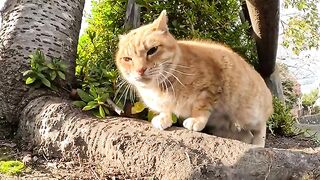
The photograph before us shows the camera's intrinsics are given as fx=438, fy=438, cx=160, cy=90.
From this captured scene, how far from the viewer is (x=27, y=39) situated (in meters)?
2.65

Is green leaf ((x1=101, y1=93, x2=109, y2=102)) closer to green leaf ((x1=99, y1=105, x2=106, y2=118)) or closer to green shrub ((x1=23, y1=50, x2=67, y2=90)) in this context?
green leaf ((x1=99, y1=105, x2=106, y2=118))

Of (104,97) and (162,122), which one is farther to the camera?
(104,97)

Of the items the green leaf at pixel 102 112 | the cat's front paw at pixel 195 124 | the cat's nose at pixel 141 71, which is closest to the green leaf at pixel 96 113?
the green leaf at pixel 102 112

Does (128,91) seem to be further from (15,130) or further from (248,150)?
(248,150)

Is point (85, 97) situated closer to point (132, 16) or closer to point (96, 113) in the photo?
point (96, 113)

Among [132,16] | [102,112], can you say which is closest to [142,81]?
[102,112]

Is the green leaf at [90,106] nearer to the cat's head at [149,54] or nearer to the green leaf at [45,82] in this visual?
the cat's head at [149,54]

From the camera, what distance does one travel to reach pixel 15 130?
248 cm

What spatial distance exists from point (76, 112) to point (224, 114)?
77cm

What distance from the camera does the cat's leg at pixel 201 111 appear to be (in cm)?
214

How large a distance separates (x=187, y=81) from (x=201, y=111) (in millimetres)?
166

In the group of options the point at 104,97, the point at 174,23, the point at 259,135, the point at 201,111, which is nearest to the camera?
the point at 201,111

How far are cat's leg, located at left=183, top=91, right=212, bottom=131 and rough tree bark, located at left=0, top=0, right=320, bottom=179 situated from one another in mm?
100

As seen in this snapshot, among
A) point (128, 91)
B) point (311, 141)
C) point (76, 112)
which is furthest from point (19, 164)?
point (311, 141)
